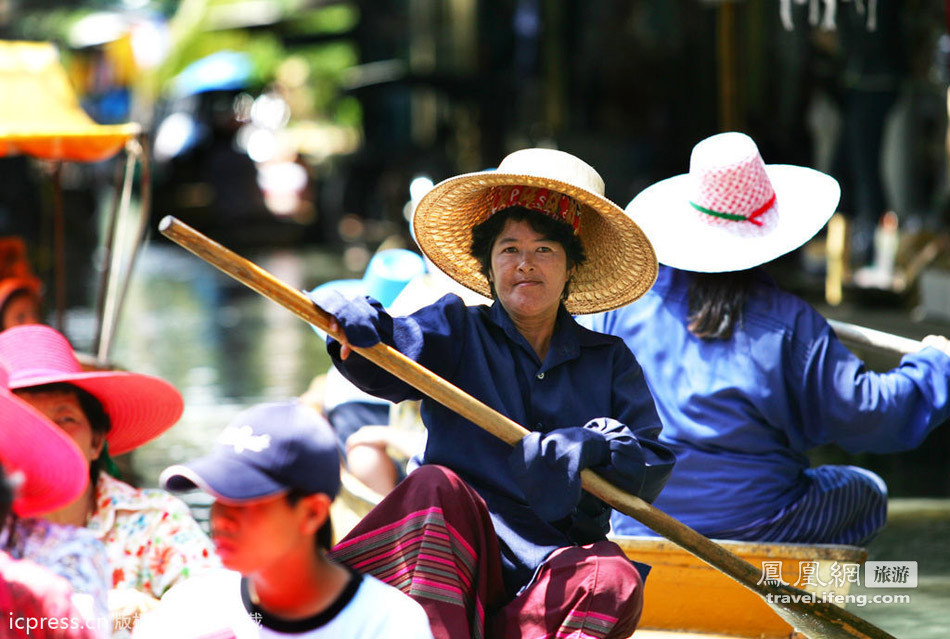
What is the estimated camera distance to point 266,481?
205cm

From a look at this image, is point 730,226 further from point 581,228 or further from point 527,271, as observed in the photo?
point 527,271

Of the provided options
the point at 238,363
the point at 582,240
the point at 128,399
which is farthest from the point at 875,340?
the point at 238,363

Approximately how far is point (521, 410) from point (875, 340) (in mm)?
1270

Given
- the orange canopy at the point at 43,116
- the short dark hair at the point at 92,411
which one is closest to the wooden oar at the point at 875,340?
the short dark hair at the point at 92,411

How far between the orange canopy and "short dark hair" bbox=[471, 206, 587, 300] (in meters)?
2.45

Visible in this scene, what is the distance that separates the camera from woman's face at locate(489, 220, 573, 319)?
2852mm

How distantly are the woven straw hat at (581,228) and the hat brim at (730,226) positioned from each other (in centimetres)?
21

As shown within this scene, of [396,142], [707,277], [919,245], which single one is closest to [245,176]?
[396,142]

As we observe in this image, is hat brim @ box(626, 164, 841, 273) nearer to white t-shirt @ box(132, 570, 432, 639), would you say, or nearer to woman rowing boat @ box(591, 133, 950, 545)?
woman rowing boat @ box(591, 133, 950, 545)

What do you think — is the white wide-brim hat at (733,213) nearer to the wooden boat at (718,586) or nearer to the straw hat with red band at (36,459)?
the wooden boat at (718,586)

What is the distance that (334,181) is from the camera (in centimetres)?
1880

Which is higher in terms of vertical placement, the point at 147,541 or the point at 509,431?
the point at 509,431

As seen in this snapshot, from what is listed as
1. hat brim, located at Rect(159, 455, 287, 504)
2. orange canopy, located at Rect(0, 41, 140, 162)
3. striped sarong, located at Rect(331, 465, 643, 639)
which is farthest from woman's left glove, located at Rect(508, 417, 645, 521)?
orange canopy, located at Rect(0, 41, 140, 162)

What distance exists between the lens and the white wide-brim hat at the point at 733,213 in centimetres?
337
